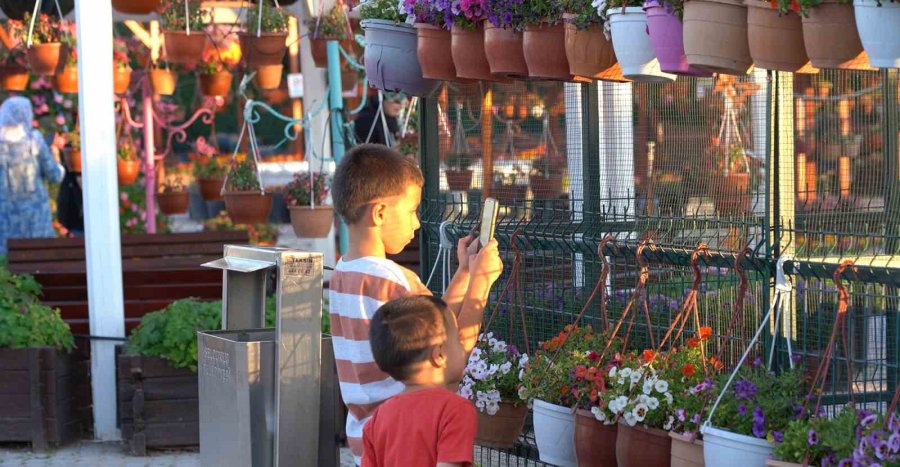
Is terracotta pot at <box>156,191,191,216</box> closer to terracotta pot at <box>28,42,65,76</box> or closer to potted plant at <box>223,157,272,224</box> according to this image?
terracotta pot at <box>28,42,65,76</box>

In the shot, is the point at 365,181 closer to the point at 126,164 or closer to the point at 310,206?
→ the point at 310,206

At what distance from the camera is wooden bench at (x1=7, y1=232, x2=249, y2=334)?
799cm

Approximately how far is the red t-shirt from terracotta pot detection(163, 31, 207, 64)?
6.32m

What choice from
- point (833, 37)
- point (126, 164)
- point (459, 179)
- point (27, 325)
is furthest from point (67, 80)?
point (833, 37)

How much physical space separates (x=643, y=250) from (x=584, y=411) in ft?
1.66

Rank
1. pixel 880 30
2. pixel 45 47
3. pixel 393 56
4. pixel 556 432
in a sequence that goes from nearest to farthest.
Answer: pixel 880 30, pixel 556 432, pixel 393 56, pixel 45 47

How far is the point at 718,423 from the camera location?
3.16 m

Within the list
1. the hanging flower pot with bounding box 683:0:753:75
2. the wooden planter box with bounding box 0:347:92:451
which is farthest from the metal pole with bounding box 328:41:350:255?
the hanging flower pot with bounding box 683:0:753:75

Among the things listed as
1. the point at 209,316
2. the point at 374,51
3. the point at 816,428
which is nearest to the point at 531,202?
the point at 374,51

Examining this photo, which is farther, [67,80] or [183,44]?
[67,80]

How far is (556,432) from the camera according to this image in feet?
12.5

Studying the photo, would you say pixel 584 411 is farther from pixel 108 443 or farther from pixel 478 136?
pixel 108 443

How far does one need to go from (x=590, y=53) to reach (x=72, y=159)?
873cm

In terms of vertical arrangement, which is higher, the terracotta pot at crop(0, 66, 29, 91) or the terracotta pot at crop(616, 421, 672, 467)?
the terracotta pot at crop(0, 66, 29, 91)
